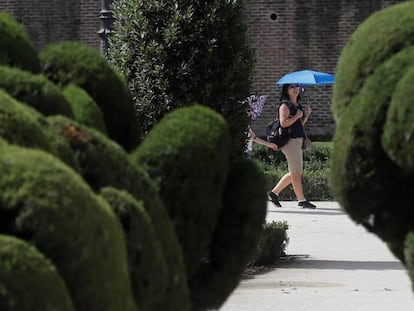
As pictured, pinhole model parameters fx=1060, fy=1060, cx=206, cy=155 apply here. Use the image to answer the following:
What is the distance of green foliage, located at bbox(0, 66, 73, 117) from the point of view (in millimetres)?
3000

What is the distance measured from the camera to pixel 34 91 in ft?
9.96

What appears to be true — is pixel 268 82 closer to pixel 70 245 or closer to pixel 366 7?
pixel 366 7

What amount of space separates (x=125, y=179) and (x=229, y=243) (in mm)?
649

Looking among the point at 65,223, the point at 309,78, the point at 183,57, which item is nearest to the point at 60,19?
the point at 309,78

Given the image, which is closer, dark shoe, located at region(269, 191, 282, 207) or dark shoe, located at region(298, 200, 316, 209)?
dark shoe, located at region(269, 191, 282, 207)

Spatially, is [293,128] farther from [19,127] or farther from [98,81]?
[19,127]

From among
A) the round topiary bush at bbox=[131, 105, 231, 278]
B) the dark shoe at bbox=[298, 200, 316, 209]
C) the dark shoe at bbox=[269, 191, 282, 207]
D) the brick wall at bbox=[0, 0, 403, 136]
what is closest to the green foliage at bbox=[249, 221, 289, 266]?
the dark shoe at bbox=[269, 191, 282, 207]

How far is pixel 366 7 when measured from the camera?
Answer: 81.5 feet

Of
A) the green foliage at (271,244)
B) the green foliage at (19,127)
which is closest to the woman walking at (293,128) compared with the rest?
the green foliage at (271,244)

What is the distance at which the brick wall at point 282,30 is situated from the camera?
25.0 metres

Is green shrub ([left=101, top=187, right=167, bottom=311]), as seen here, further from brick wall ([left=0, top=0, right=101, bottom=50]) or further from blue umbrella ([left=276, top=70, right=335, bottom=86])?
brick wall ([left=0, top=0, right=101, bottom=50])

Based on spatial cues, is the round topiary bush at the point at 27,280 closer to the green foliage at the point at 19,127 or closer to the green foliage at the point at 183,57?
the green foliage at the point at 19,127

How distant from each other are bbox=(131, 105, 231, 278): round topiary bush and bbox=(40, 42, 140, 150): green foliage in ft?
0.77

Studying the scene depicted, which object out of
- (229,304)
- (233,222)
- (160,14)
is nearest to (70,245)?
(233,222)
